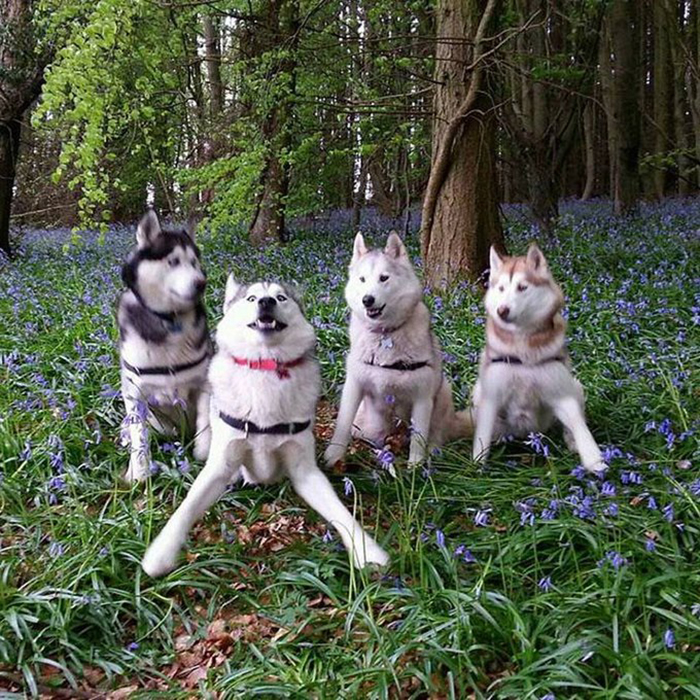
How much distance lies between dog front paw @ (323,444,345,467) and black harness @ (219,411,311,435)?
689 mm

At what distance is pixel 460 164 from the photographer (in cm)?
669

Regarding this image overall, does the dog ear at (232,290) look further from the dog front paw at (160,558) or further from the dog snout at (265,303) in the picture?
the dog front paw at (160,558)

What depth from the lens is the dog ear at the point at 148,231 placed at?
375 centimetres

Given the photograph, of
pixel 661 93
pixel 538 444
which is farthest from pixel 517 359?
pixel 661 93

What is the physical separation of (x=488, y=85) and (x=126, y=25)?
3360mm

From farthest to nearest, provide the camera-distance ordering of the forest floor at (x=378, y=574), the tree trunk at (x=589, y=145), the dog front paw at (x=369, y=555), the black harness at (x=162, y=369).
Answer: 1. the tree trunk at (x=589, y=145)
2. the black harness at (x=162, y=369)
3. the dog front paw at (x=369, y=555)
4. the forest floor at (x=378, y=574)

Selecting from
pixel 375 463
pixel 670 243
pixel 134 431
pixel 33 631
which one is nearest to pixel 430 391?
pixel 375 463

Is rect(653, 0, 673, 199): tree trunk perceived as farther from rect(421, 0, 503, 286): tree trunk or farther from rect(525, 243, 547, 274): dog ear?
rect(525, 243, 547, 274): dog ear

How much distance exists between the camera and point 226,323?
333 cm

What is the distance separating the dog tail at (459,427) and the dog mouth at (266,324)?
1525mm

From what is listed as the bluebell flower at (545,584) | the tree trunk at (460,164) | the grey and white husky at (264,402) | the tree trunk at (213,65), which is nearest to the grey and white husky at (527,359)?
the grey and white husky at (264,402)

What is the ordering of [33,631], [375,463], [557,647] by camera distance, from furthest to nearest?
[375,463] → [33,631] → [557,647]

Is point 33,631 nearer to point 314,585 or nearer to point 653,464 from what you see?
point 314,585

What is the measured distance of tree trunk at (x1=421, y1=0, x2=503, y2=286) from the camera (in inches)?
255
